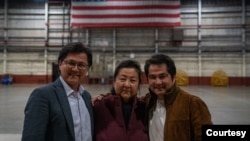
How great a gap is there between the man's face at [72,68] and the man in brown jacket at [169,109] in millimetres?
528

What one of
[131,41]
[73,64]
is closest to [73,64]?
[73,64]

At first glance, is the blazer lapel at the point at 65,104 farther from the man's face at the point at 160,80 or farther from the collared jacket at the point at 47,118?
the man's face at the point at 160,80

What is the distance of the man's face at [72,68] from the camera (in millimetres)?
1815

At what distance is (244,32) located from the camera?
1788 cm

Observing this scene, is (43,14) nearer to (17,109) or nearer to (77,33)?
(77,33)

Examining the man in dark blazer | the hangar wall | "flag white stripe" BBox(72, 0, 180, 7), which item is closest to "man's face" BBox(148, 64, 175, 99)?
the man in dark blazer

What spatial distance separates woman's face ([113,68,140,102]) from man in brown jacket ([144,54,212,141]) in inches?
4.2

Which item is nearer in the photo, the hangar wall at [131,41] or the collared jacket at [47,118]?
the collared jacket at [47,118]

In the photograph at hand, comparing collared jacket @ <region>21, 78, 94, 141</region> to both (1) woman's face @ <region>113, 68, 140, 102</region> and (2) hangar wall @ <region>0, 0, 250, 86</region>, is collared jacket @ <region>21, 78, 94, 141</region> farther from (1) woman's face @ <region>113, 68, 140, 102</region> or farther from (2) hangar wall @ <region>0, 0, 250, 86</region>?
(2) hangar wall @ <region>0, 0, 250, 86</region>

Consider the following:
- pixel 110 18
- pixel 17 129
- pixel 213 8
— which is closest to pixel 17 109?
pixel 17 129

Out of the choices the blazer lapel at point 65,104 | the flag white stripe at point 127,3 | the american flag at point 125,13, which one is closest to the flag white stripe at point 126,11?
the american flag at point 125,13

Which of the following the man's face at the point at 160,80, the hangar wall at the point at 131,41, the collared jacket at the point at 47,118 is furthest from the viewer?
the hangar wall at the point at 131,41

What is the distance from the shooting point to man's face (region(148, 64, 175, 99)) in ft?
6.49

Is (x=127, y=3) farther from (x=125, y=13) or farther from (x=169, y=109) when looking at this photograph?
(x=169, y=109)
